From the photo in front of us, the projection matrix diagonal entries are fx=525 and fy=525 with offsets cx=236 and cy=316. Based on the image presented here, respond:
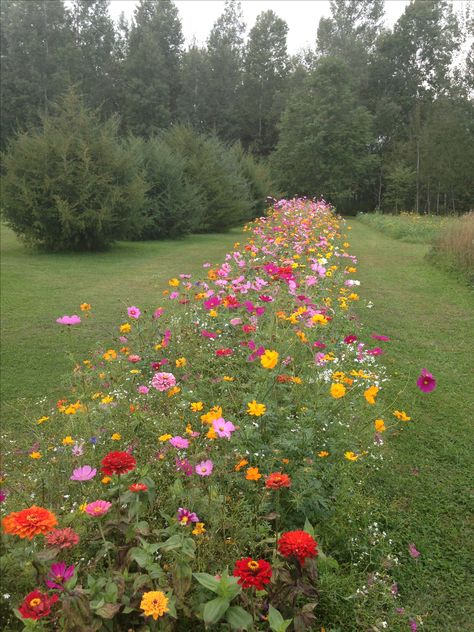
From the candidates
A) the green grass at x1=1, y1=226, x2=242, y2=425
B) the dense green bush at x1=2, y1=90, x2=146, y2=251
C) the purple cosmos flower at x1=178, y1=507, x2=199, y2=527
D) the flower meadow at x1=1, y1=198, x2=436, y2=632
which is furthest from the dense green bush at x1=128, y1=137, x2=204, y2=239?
the purple cosmos flower at x1=178, y1=507, x2=199, y2=527

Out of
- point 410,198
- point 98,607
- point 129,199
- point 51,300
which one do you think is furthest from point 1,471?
point 410,198

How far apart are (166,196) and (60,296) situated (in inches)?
323

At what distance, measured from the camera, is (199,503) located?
1732mm

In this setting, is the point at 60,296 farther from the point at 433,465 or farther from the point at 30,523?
the point at 30,523

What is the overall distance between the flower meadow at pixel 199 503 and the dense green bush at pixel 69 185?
8.70 meters

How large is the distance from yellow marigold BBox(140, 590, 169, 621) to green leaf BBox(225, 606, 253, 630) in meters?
0.18

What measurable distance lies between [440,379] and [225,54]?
3617 centimetres

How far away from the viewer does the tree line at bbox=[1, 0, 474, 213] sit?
28078mm

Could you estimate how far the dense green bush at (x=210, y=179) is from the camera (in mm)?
16531

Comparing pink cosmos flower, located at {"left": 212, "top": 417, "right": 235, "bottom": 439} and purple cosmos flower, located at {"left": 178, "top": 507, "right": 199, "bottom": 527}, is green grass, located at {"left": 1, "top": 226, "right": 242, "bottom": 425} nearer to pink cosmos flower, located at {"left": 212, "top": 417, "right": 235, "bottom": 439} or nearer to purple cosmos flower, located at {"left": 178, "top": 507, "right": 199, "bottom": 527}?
pink cosmos flower, located at {"left": 212, "top": 417, "right": 235, "bottom": 439}

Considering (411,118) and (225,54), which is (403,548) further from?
(225,54)

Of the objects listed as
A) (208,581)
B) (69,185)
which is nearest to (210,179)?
(69,185)

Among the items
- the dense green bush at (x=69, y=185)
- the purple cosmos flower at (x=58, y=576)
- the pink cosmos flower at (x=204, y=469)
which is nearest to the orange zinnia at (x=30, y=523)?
the purple cosmos flower at (x=58, y=576)

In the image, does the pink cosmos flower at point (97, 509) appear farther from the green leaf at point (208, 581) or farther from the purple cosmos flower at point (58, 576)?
the green leaf at point (208, 581)
